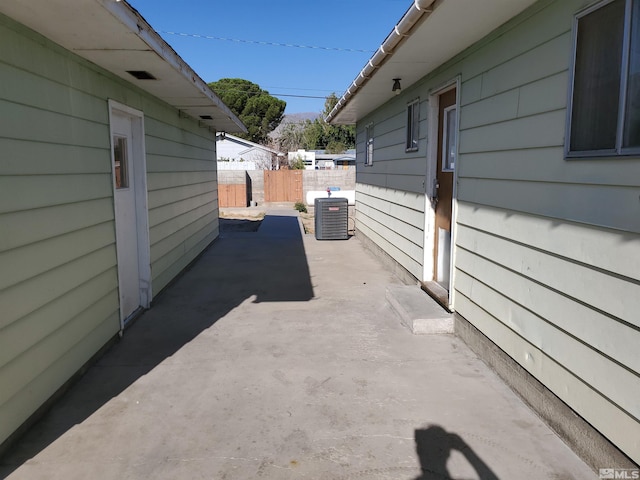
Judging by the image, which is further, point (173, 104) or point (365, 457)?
point (173, 104)

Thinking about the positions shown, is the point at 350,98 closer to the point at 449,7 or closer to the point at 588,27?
the point at 449,7

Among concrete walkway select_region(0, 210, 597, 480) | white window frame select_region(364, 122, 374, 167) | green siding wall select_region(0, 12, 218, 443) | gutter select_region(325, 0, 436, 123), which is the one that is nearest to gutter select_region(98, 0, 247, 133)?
green siding wall select_region(0, 12, 218, 443)

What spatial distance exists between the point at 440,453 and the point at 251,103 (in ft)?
128

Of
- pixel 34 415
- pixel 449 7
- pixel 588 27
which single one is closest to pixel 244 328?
pixel 34 415

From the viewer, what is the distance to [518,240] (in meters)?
3.28

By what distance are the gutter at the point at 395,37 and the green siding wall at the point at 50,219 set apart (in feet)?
8.36

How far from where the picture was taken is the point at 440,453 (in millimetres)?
2596

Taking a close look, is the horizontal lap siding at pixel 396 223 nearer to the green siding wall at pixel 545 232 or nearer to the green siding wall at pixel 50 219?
the green siding wall at pixel 545 232

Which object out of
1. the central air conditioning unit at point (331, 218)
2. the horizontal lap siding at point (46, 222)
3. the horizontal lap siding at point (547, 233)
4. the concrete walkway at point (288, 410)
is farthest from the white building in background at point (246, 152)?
the horizontal lap siding at point (547, 233)

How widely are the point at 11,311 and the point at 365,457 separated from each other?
2.19 metres

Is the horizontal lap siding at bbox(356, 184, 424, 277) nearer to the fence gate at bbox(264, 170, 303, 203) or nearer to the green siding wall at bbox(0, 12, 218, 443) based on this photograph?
the green siding wall at bbox(0, 12, 218, 443)

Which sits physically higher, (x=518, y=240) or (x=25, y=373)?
(x=518, y=240)

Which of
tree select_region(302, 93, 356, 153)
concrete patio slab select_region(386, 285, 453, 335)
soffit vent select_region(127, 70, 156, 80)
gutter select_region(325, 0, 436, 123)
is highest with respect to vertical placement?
tree select_region(302, 93, 356, 153)

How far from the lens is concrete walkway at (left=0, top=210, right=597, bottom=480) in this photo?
2.50m
